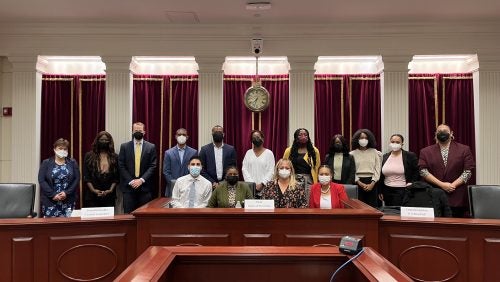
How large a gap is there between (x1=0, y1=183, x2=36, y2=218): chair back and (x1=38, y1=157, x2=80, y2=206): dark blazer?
67 centimetres

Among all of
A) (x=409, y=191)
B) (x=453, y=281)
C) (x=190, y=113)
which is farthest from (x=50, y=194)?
(x=453, y=281)

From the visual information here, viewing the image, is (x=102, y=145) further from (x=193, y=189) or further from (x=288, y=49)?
(x=288, y=49)

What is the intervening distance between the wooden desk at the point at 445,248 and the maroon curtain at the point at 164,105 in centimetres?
382

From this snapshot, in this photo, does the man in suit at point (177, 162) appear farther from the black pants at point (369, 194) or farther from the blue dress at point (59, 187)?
the black pants at point (369, 194)

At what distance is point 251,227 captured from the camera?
3326mm

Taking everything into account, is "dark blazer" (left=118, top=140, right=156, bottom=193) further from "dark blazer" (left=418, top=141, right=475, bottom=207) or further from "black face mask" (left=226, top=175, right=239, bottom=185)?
"dark blazer" (left=418, top=141, right=475, bottom=207)

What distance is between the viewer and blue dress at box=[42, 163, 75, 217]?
4852 mm

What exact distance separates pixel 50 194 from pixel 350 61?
4.33 m

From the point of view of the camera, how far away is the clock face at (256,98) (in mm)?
6129

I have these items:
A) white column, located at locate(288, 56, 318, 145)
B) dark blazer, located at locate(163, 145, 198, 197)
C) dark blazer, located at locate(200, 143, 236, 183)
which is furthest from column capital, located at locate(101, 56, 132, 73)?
white column, located at locate(288, 56, 318, 145)

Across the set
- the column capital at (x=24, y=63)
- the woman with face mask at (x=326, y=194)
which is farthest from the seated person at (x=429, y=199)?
the column capital at (x=24, y=63)


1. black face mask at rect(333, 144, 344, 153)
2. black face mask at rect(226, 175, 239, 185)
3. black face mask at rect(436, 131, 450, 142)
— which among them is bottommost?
black face mask at rect(226, 175, 239, 185)

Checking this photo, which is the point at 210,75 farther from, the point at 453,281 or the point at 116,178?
the point at 453,281

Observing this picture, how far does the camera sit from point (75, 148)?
6477 mm
